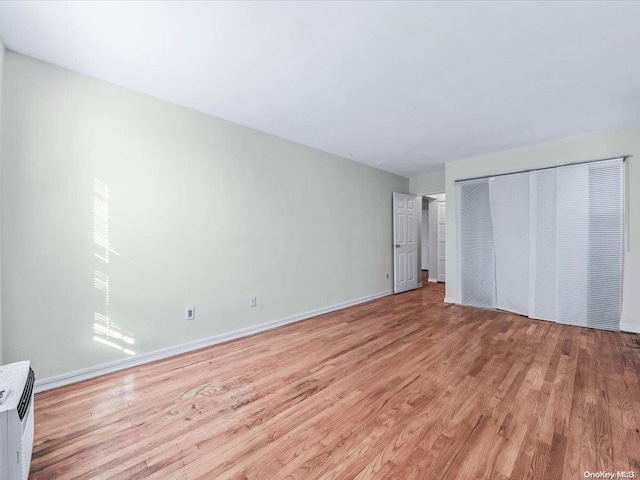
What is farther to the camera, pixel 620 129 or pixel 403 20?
pixel 620 129

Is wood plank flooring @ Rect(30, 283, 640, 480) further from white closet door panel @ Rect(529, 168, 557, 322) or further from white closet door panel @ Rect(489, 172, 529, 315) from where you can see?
white closet door panel @ Rect(489, 172, 529, 315)

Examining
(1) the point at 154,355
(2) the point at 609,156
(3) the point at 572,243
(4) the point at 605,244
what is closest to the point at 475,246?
(3) the point at 572,243

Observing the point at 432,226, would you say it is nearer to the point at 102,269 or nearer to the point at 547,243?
the point at 547,243

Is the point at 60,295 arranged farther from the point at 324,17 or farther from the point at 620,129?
the point at 620,129

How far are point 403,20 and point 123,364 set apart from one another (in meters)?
3.46

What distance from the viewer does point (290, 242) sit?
3.87 meters

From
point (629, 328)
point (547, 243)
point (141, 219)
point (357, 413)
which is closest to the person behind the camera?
point (357, 413)

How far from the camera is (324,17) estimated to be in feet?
5.47

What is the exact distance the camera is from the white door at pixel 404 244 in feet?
18.7

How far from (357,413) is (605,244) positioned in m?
3.84

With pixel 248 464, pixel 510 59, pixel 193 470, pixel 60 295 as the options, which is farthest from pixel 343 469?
pixel 510 59

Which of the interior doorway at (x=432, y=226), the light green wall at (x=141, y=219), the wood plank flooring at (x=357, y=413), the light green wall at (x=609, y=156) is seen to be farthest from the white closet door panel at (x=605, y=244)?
the interior doorway at (x=432, y=226)

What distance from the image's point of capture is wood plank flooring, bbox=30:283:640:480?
1.42 meters

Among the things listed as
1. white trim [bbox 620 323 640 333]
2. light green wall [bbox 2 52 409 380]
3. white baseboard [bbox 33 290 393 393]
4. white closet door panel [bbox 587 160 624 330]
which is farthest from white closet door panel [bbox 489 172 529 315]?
white baseboard [bbox 33 290 393 393]
